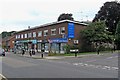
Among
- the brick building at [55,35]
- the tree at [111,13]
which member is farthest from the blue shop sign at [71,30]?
the tree at [111,13]

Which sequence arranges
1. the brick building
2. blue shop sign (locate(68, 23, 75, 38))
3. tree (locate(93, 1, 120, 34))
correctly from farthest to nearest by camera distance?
tree (locate(93, 1, 120, 34)), the brick building, blue shop sign (locate(68, 23, 75, 38))

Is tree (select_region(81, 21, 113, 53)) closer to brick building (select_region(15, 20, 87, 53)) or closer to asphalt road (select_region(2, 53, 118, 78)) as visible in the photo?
brick building (select_region(15, 20, 87, 53))

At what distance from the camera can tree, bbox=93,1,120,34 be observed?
7025 cm

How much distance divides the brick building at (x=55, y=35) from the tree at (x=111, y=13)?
A: 14783mm

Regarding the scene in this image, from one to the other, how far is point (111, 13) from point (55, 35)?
20.3m

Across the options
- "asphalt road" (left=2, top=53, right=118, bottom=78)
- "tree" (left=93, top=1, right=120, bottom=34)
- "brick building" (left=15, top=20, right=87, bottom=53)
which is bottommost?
"asphalt road" (left=2, top=53, right=118, bottom=78)

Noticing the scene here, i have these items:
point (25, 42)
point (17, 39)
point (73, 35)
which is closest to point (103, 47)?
point (73, 35)

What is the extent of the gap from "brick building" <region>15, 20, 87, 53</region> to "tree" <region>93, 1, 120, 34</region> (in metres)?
14.8

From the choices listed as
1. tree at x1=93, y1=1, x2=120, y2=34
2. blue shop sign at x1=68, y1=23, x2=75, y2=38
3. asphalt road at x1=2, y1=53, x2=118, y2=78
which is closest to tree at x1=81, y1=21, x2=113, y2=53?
blue shop sign at x1=68, y1=23, x2=75, y2=38

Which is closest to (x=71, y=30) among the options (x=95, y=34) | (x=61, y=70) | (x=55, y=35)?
(x=55, y=35)

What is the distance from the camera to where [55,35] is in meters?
58.2

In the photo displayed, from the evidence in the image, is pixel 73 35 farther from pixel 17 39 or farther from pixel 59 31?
pixel 17 39

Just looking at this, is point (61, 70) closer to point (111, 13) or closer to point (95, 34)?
point (95, 34)

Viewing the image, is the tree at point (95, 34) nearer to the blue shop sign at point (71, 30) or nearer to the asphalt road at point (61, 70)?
the blue shop sign at point (71, 30)
